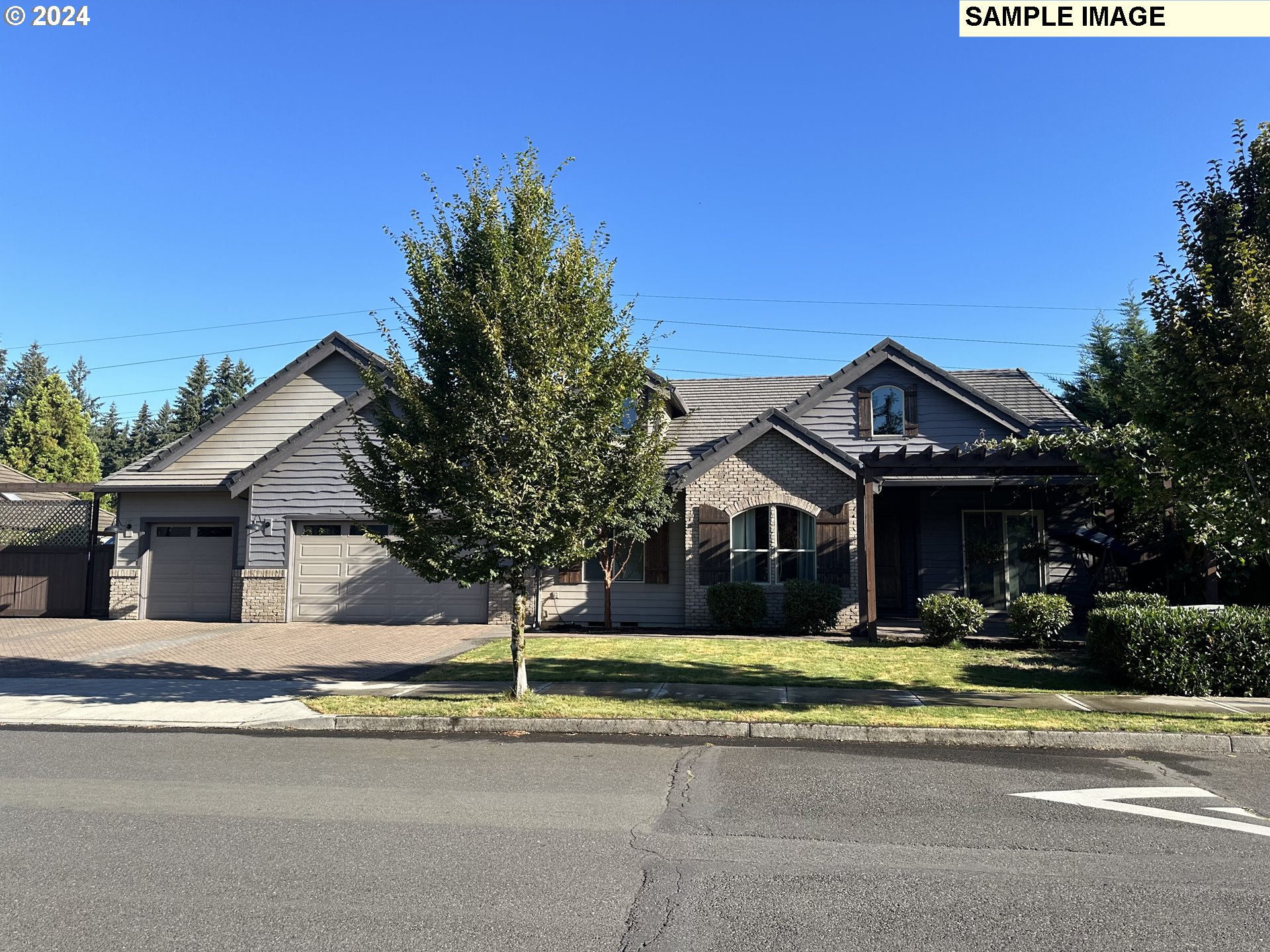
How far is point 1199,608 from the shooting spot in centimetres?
1088

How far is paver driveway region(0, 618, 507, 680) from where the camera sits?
12.5 meters

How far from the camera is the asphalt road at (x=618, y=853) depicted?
3.89m

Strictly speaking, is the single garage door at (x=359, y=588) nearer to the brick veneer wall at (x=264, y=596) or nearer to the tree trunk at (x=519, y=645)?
the brick veneer wall at (x=264, y=596)

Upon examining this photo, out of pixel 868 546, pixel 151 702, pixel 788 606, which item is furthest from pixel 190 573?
pixel 868 546

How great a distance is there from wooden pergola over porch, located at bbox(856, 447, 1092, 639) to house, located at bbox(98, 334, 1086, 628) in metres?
0.27

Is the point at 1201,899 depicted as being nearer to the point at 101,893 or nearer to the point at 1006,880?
the point at 1006,880

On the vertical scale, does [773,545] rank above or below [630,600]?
above

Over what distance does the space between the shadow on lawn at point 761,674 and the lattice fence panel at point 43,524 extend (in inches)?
507

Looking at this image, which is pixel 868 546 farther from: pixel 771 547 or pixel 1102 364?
pixel 1102 364

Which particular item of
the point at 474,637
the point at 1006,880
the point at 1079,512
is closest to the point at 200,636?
the point at 474,637

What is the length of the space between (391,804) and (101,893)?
76.4 inches

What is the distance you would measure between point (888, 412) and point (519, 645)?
12.1 meters

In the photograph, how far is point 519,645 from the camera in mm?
10055

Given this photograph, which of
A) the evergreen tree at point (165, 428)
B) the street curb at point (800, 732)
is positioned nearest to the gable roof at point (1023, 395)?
the street curb at point (800, 732)
